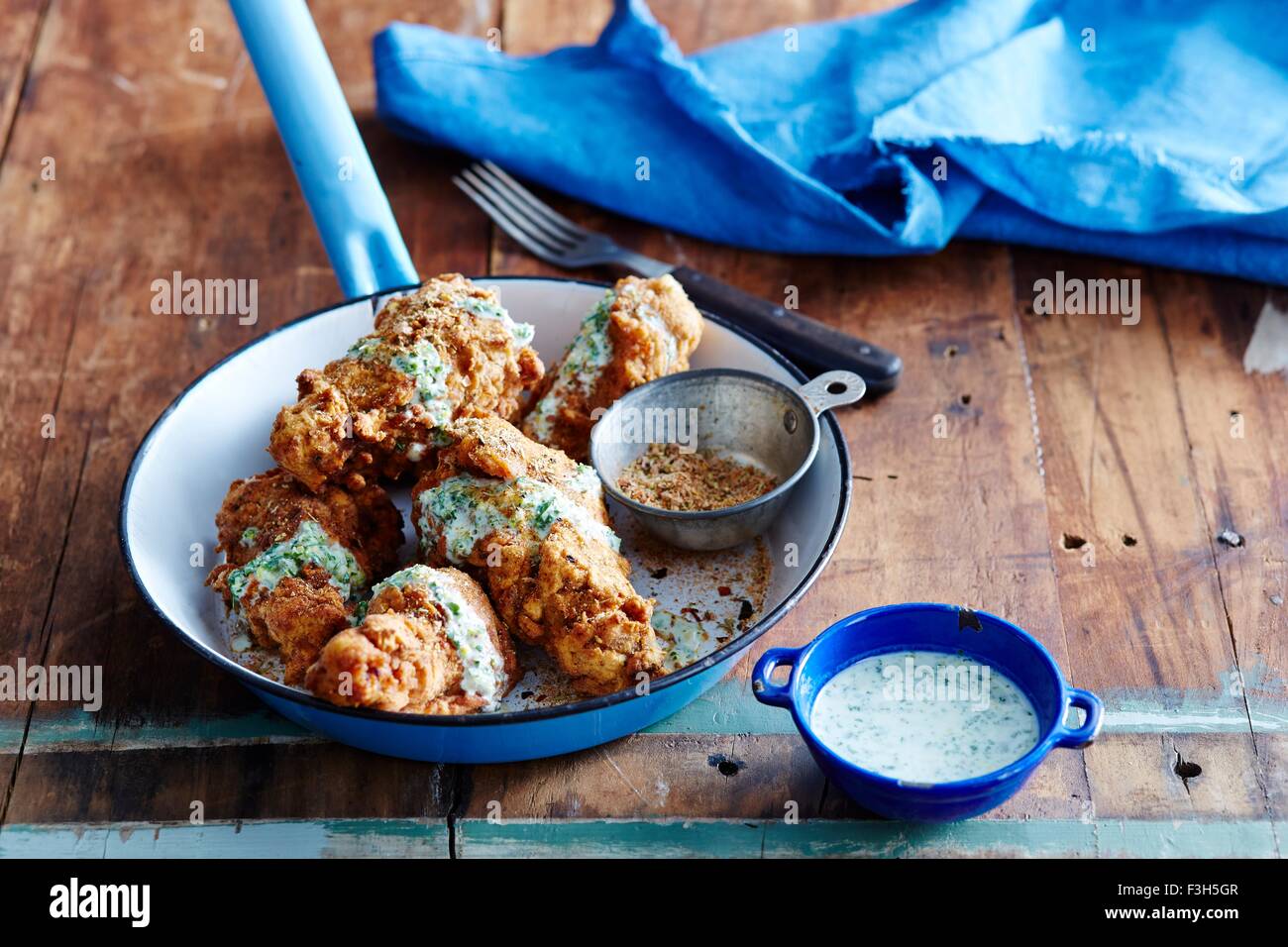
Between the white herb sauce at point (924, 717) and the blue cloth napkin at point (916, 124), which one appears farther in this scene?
the blue cloth napkin at point (916, 124)

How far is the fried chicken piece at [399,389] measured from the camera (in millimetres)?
2357

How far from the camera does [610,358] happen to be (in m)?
2.64

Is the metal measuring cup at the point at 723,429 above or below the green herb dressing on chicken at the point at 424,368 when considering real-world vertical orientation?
below

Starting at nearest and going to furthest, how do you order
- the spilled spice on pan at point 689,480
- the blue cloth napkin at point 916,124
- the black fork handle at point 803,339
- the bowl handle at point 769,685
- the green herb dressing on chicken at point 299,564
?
the bowl handle at point 769,685 < the green herb dressing on chicken at point 299,564 < the spilled spice on pan at point 689,480 < the black fork handle at point 803,339 < the blue cloth napkin at point 916,124

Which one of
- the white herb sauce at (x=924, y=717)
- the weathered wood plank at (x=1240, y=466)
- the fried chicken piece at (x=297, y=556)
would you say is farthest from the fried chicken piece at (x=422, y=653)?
the weathered wood plank at (x=1240, y=466)

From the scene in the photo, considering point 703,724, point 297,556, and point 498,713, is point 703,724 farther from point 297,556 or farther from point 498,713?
point 297,556

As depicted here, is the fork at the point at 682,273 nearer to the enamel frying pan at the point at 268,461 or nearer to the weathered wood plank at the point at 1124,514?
the enamel frying pan at the point at 268,461

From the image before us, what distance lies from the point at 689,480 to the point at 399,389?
558 millimetres

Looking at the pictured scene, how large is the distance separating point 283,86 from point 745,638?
59.5 inches

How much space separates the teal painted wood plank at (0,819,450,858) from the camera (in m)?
2.12

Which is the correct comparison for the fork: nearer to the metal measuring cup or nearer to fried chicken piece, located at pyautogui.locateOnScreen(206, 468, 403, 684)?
the metal measuring cup

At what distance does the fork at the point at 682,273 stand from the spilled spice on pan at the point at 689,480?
15.7 inches

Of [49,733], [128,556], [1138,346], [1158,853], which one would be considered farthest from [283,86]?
[1158,853]

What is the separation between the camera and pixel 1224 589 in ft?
8.22
